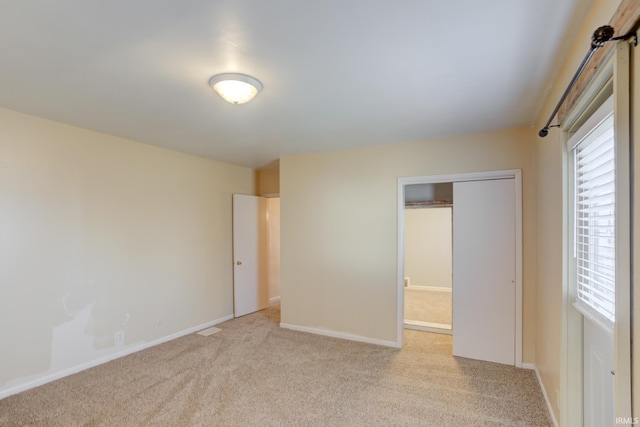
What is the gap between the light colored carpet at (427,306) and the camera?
16.0 ft

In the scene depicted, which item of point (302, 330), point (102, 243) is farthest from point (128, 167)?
point (302, 330)

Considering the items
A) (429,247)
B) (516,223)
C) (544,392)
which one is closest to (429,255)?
(429,247)

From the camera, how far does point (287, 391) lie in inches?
108

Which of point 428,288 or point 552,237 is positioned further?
point 428,288

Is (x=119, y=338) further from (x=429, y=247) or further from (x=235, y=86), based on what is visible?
(x=429, y=247)

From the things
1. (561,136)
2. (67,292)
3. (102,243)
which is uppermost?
(561,136)

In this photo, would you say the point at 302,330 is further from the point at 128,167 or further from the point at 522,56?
the point at 522,56

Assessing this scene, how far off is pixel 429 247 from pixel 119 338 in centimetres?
573

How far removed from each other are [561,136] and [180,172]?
4.01m

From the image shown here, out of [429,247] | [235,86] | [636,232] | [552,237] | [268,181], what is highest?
[235,86]

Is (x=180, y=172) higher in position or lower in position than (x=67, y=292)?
higher

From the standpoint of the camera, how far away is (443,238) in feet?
22.4

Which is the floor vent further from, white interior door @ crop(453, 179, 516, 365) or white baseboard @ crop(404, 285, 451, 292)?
white baseboard @ crop(404, 285, 451, 292)

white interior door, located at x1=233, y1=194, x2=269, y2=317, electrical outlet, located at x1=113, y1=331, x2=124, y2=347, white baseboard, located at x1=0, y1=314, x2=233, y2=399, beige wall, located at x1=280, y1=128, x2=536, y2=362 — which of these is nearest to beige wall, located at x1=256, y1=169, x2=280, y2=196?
white interior door, located at x1=233, y1=194, x2=269, y2=317
